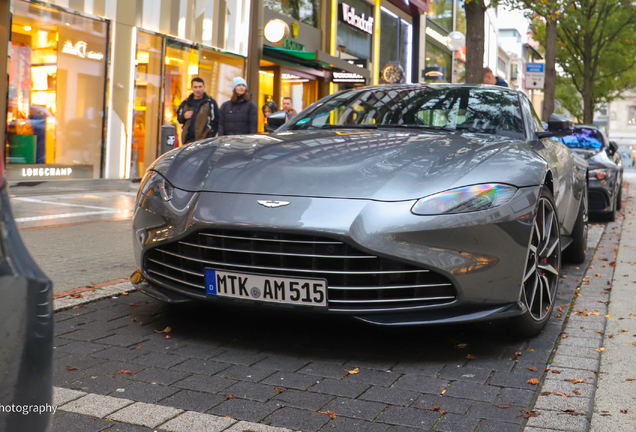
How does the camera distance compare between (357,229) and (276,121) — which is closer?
(357,229)

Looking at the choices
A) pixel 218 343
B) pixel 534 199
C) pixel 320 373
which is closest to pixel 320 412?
pixel 320 373

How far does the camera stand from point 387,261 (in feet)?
10.6

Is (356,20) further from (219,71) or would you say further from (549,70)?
(219,71)

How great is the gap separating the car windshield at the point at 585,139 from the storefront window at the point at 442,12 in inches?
833

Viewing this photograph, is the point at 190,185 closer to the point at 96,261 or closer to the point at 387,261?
the point at 387,261

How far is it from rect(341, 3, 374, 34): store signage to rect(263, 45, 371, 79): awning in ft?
6.79

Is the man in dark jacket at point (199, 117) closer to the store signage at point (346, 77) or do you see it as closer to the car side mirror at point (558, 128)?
the car side mirror at point (558, 128)

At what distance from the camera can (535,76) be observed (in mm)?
22062

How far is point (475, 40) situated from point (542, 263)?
1112 centimetres

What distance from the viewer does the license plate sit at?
3254mm

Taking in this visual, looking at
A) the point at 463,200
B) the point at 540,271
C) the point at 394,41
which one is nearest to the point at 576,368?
the point at 540,271

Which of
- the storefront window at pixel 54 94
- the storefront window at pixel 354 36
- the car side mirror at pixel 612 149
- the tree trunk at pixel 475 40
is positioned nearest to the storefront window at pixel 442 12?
the storefront window at pixel 354 36

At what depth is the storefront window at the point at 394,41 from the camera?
90.7 ft

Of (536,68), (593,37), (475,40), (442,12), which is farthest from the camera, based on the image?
(442,12)
